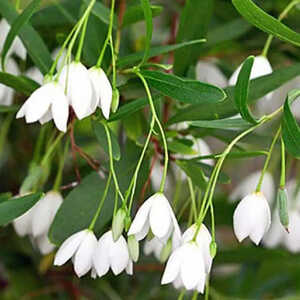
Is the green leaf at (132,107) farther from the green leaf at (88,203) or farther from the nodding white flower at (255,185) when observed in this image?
the nodding white flower at (255,185)

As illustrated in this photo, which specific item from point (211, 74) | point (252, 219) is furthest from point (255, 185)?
point (252, 219)

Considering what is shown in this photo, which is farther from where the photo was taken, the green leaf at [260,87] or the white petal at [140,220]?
the green leaf at [260,87]

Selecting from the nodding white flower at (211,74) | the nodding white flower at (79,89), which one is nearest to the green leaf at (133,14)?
the nodding white flower at (79,89)

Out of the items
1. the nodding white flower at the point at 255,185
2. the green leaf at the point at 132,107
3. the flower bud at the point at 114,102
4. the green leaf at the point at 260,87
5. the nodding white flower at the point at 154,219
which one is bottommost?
the nodding white flower at the point at 255,185

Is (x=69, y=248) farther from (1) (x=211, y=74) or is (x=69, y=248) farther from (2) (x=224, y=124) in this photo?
(1) (x=211, y=74)

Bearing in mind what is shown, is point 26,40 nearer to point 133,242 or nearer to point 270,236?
point 133,242

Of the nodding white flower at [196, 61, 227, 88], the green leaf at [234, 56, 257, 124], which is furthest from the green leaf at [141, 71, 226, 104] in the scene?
the nodding white flower at [196, 61, 227, 88]
